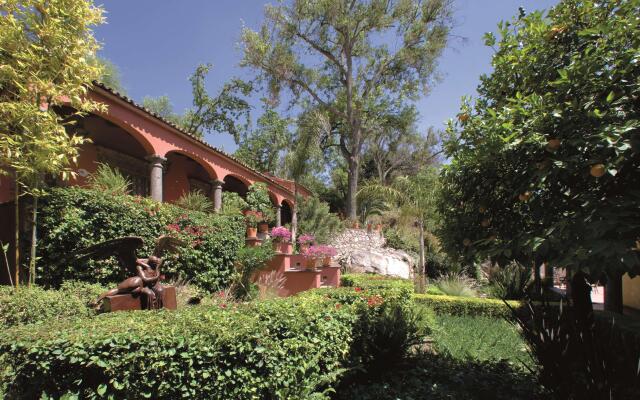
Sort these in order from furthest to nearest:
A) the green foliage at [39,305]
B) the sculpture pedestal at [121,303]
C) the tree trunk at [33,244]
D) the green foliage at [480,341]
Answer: the tree trunk at [33,244] → the green foliage at [480,341] → the sculpture pedestal at [121,303] → the green foliage at [39,305]

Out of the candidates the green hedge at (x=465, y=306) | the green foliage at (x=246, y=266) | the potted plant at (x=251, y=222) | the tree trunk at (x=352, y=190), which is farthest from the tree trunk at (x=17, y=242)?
the tree trunk at (x=352, y=190)

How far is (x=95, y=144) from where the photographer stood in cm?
928

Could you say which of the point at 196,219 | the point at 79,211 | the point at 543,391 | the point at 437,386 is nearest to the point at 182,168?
the point at 196,219

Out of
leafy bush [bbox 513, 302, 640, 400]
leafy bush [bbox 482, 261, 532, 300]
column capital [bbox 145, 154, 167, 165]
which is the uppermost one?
column capital [bbox 145, 154, 167, 165]

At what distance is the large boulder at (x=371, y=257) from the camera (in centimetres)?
1460

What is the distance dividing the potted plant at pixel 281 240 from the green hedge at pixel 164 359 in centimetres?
779

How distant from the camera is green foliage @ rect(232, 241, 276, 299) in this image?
845 centimetres

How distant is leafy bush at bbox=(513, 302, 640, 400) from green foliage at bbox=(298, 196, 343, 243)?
13.2 metres

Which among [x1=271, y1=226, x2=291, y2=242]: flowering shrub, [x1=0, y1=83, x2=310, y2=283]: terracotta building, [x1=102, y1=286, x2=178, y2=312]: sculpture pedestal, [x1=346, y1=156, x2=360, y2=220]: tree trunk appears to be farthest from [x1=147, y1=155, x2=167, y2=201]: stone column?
[x1=346, y1=156, x2=360, y2=220]: tree trunk

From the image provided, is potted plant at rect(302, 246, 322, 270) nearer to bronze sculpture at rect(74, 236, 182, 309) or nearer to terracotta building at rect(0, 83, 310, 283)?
terracotta building at rect(0, 83, 310, 283)

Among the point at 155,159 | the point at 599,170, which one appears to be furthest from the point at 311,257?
the point at 599,170

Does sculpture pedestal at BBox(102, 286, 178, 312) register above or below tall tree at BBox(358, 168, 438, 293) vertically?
below

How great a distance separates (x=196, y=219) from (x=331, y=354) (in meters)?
5.37

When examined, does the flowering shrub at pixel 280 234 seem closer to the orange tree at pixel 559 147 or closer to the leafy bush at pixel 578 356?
the orange tree at pixel 559 147
